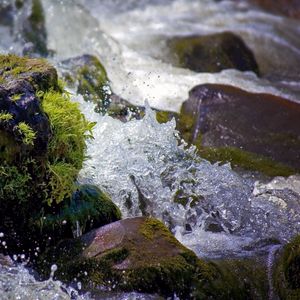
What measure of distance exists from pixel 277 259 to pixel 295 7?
834 centimetres

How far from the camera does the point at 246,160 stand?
5.47 meters

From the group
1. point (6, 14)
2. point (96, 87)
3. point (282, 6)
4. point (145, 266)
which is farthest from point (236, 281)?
point (282, 6)

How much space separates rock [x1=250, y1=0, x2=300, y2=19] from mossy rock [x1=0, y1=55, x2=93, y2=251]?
8.08 meters

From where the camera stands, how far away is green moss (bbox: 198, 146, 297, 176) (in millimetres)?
5395

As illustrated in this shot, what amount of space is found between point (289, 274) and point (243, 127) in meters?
2.37

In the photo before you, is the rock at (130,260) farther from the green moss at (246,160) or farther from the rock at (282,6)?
the rock at (282,6)

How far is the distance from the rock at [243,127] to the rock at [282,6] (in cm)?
509

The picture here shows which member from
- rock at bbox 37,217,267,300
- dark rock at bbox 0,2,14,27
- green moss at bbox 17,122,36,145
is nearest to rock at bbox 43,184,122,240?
rock at bbox 37,217,267,300

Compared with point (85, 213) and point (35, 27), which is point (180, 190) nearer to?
point (85, 213)

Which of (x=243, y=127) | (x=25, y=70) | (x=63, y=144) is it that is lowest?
(x=243, y=127)

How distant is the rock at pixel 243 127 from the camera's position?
5.49 meters

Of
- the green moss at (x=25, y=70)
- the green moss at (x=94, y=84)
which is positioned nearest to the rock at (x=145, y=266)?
the green moss at (x=25, y=70)

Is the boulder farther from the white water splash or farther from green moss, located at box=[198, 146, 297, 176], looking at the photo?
green moss, located at box=[198, 146, 297, 176]

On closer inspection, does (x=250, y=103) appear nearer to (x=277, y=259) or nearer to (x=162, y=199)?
(x=162, y=199)
